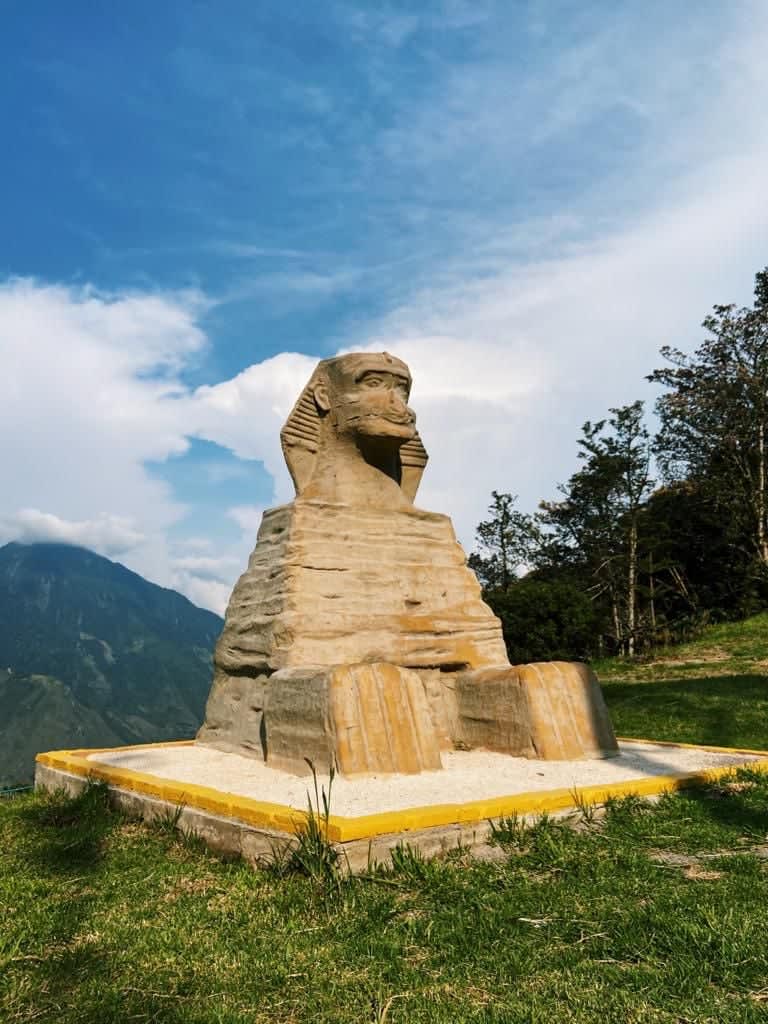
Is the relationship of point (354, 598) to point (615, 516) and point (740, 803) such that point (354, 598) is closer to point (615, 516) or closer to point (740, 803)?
point (740, 803)

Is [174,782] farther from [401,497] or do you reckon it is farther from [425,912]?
[401,497]

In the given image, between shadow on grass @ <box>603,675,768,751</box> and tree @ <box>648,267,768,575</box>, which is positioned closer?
shadow on grass @ <box>603,675,768,751</box>


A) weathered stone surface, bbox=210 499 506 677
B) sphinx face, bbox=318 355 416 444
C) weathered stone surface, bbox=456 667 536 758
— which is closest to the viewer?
weathered stone surface, bbox=456 667 536 758

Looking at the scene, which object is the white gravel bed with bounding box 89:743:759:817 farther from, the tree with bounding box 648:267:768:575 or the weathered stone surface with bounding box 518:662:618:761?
the tree with bounding box 648:267:768:575

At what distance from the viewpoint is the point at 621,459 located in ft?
71.4

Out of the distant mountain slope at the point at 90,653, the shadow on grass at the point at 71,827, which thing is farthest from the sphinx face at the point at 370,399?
the distant mountain slope at the point at 90,653

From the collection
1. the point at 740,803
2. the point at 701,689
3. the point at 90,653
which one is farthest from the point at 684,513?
the point at 90,653

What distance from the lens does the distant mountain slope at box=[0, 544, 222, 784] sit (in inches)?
1974

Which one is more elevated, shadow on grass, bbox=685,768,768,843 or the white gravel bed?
the white gravel bed

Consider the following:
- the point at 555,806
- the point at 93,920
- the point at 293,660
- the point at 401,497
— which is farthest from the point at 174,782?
the point at 401,497

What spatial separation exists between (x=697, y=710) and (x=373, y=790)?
21.5 ft

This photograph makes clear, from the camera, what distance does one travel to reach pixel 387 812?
3.61m

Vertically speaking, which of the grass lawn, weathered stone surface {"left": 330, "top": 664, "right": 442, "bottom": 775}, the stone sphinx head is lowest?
the grass lawn

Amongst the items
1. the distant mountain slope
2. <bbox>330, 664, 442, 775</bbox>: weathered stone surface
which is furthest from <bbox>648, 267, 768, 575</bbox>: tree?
the distant mountain slope
